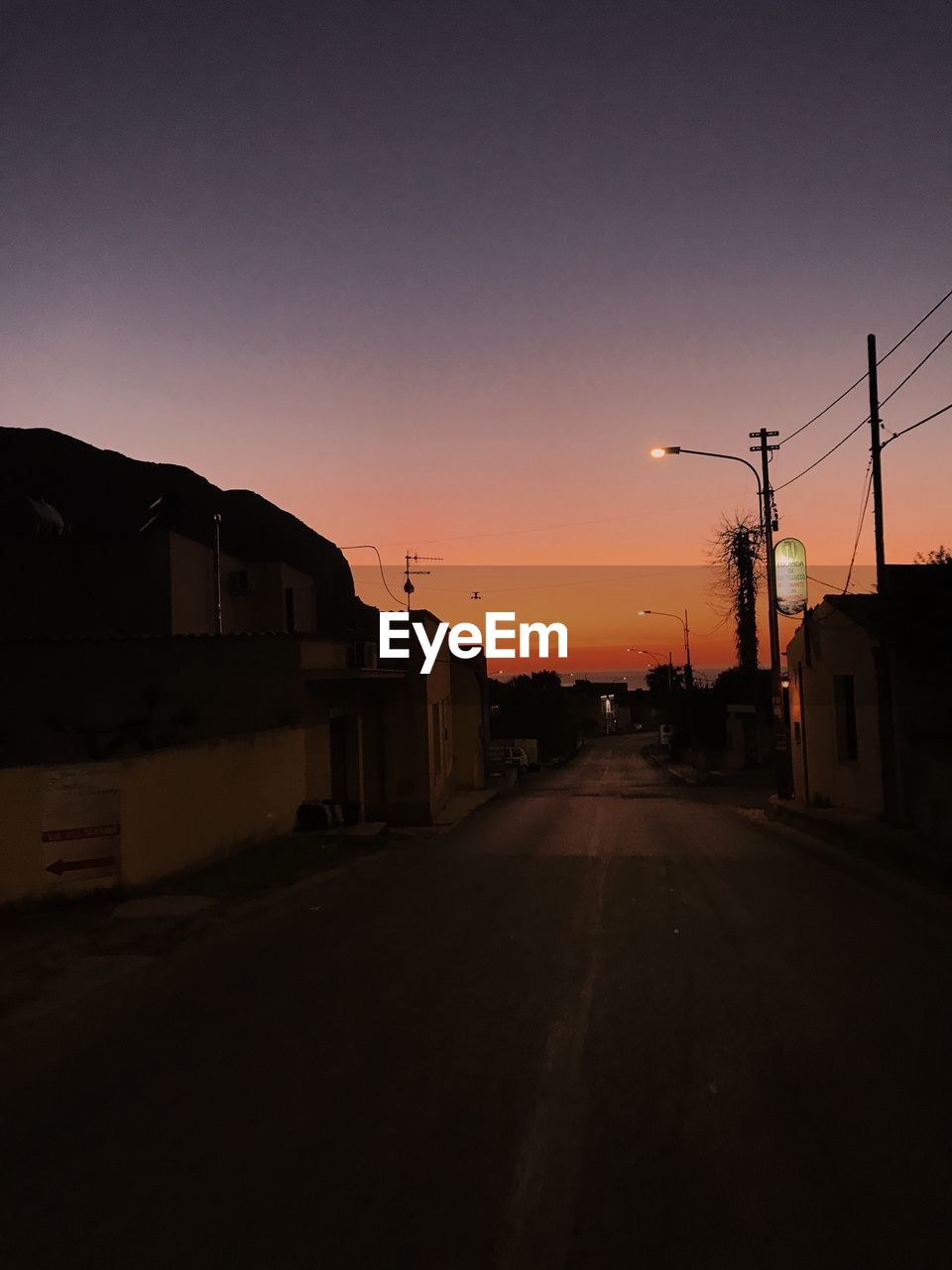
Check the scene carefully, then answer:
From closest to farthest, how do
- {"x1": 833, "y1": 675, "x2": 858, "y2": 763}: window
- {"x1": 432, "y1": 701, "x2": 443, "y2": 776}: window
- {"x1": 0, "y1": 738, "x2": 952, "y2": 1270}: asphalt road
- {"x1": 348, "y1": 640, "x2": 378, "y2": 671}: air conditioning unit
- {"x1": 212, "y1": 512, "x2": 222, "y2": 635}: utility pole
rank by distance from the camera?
{"x1": 0, "y1": 738, "x2": 952, "y2": 1270}: asphalt road < {"x1": 348, "y1": 640, "x2": 378, "y2": 671}: air conditioning unit < {"x1": 833, "y1": 675, "x2": 858, "y2": 763}: window < {"x1": 432, "y1": 701, "x2": 443, "y2": 776}: window < {"x1": 212, "y1": 512, "x2": 222, "y2": 635}: utility pole

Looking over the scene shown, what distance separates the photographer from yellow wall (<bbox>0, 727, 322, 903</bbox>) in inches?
452

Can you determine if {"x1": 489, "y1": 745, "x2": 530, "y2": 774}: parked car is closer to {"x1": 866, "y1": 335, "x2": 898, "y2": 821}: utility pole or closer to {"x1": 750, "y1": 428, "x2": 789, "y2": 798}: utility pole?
{"x1": 750, "y1": 428, "x2": 789, "y2": 798}: utility pole

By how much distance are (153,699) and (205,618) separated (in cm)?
1270

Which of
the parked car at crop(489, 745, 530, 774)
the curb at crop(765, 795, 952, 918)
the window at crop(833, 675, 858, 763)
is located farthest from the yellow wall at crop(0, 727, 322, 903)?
the parked car at crop(489, 745, 530, 774)

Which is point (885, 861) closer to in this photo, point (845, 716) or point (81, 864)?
point (845, 716)

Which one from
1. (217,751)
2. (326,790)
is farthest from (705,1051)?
(326,790)

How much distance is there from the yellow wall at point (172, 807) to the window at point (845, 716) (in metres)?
13.6

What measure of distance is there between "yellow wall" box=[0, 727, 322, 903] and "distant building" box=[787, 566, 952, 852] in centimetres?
1174

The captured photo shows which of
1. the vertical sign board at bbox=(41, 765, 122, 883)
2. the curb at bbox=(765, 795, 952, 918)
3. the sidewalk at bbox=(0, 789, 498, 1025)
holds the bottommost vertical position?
the curb at bbox=(765, 795, 952, 918)

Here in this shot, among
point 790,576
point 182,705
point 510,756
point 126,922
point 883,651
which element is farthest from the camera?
point 510,756

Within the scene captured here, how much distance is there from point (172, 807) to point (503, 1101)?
927 cm

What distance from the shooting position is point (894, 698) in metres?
19.9

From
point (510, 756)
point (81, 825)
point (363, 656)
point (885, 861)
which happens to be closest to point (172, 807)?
point (81, 825)

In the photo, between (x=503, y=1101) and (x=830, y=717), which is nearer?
(x=503, y=1101)
